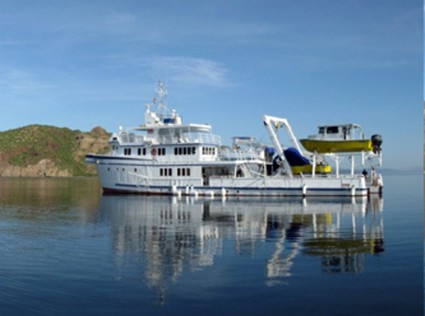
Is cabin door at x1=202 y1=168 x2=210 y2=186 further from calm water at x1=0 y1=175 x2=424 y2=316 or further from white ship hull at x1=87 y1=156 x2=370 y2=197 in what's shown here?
calm water at x1=0 y1=175 x2=424 y2=316

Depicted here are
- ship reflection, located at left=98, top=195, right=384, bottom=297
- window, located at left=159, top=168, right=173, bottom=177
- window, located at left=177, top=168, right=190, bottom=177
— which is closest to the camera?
ship reflection, located at left=98, top=195, right=384, bottom=297

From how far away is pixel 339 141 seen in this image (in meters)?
50.4

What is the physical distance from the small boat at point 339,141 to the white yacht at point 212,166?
65 centimetres

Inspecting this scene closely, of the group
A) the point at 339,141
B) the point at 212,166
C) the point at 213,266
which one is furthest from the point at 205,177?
the point at 213,266

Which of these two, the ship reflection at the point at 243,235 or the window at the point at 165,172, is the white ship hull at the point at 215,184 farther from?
the ship reflection at the point at 243,235

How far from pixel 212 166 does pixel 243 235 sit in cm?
2901

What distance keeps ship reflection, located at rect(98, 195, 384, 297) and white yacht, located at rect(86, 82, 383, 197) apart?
8075mm

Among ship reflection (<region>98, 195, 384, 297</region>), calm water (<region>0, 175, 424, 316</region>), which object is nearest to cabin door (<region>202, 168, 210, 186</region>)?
ship reflection (<region>98, 195, 384, 297</region>)

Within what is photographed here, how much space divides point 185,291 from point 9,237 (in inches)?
556

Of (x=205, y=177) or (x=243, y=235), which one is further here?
(x=205, y=177)

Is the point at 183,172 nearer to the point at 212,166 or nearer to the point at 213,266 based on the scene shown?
the point at 212,166

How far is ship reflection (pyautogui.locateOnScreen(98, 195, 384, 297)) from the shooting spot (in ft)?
57.5

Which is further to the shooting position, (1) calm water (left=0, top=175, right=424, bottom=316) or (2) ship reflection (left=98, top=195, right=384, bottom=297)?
(2) ship reflection (left=98, top=195, right=384, bottom=297)

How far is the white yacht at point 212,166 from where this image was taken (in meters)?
50.3
